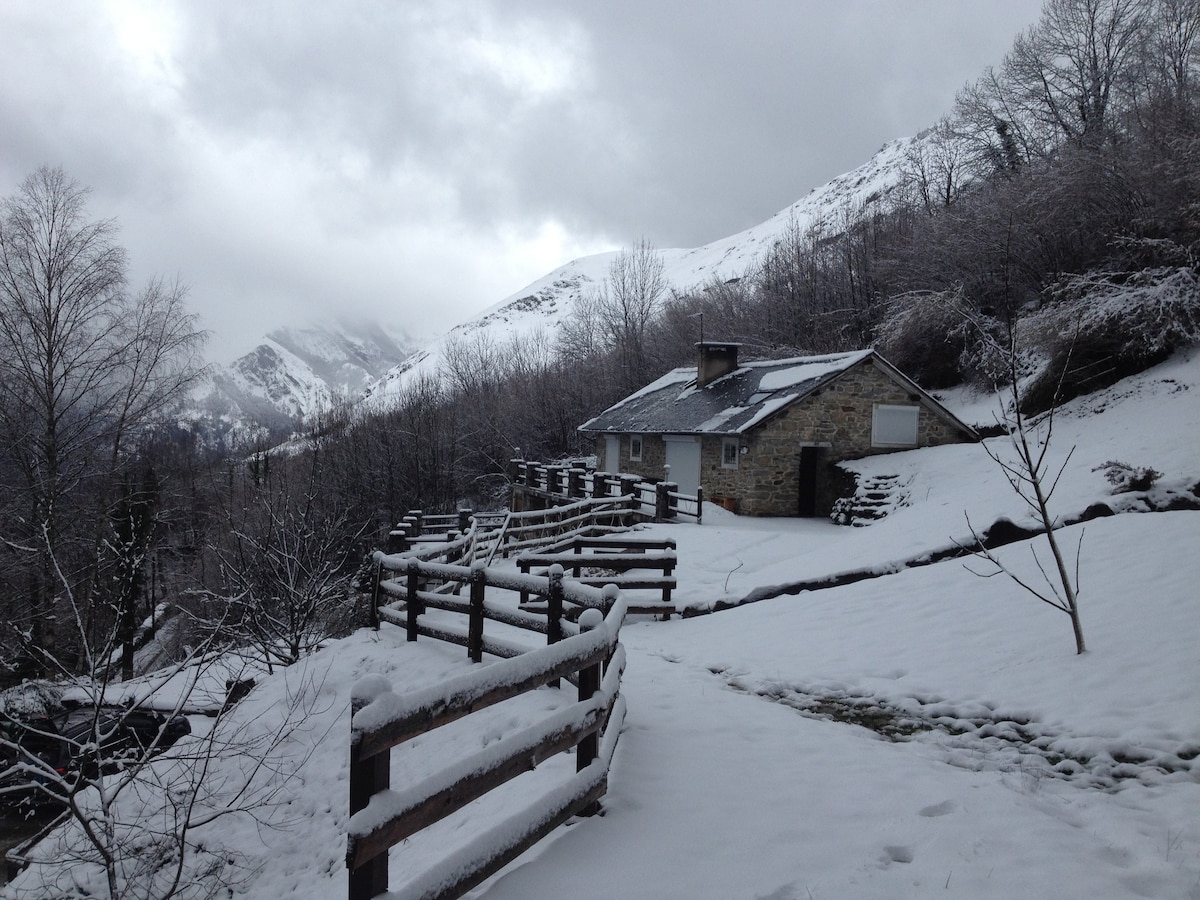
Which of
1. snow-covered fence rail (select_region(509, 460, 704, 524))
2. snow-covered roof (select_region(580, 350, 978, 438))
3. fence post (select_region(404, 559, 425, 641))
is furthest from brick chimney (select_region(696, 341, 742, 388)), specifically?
fence post (select_region(404, 559, 425, 641))

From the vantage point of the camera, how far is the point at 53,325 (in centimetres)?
1714

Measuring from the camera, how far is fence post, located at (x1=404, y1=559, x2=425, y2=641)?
8.84 metres

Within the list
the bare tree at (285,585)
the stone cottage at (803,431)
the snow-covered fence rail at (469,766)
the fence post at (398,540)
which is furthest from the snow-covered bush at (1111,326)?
the snow-covered fence rail at (469,766)

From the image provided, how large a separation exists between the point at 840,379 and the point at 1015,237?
30.9ft

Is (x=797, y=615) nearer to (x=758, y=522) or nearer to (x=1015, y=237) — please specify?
(x=758, y=522)

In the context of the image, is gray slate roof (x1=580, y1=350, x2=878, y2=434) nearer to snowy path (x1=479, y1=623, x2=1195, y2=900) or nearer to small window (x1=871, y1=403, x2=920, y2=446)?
small window (x1=871, y1=403, x2=920, y2=446)

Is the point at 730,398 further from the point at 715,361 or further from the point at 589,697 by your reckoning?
the point at 589,697

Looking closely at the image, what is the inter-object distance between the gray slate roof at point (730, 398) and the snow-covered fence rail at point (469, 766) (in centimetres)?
1863

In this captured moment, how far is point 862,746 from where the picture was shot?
5.47m

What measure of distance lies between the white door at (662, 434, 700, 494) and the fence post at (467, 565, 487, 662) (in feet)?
56.3

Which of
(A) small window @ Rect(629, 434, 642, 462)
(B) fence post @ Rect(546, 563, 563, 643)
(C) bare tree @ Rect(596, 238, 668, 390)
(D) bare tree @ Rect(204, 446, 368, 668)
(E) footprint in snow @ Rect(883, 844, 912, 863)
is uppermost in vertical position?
(C) bare tree @ Rect(596, 238, 668, 390)

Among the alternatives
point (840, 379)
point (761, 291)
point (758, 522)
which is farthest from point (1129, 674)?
point (761, 291)

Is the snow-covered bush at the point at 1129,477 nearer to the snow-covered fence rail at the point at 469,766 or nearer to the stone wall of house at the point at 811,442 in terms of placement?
the stone wall of house at the point at 811,442

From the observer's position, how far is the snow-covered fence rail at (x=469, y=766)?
8.56 feet
